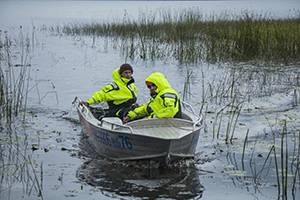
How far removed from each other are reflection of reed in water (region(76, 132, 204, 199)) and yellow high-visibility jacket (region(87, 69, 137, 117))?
1.47 metres

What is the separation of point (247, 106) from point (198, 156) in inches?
143

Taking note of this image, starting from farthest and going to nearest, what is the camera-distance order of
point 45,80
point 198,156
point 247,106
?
1. point 45,80
2. point 247,106
3. point 198,156

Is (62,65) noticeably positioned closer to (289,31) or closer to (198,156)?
(289,31)

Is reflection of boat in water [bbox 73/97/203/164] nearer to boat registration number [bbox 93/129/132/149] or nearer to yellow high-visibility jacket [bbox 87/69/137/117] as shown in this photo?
boat registration number [bbox 93/129/132/149]

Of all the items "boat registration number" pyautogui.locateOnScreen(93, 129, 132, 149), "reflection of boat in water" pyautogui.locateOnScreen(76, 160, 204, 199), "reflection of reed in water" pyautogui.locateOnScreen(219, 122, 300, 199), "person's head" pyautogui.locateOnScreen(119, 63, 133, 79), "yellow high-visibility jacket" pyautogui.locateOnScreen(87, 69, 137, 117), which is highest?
"person's head" pyautogui.locateOnScreen(119, 63, 133, 79)

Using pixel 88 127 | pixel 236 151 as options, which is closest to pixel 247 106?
pixel 236 151

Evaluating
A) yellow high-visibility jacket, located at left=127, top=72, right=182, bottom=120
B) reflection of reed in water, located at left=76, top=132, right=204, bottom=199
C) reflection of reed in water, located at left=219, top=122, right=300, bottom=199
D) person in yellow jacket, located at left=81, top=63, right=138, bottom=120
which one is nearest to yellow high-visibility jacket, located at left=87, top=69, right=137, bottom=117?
person in yellow jacket, located at left=81, top=63, right=138, bottom=120

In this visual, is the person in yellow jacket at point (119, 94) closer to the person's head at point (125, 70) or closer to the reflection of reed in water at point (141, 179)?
the person's head at point (125, 70)

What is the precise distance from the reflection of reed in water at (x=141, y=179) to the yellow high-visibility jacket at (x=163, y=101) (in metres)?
0.93

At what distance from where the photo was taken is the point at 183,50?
51.3ft

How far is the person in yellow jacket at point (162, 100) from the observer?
236 inches

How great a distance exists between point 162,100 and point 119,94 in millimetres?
1468

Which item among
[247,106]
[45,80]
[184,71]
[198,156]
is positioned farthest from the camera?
[184,71]

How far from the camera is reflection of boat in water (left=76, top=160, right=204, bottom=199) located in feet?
15.8
